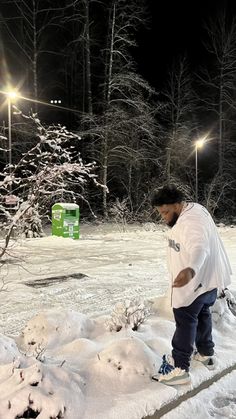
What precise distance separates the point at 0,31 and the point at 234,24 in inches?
620

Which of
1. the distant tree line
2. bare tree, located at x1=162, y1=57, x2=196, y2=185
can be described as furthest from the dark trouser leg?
bare tree, located at x1=162, y1=57, x2=196, y2=185

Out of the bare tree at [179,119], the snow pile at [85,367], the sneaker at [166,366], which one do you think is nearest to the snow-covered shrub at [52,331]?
the snow pile at [85,367]

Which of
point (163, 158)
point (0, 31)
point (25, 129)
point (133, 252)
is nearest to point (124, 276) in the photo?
point (133, 252)

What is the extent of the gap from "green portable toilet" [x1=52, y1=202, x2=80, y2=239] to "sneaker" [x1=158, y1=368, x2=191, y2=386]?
11.5 m

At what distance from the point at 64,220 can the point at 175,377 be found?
11499mm

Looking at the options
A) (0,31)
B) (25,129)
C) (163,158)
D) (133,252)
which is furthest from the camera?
(163,158)

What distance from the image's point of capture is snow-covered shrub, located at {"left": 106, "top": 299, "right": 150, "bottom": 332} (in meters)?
4.54

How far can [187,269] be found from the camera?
3354mm

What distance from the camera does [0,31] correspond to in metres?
26.2

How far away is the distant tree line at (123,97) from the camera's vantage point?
24.2 m

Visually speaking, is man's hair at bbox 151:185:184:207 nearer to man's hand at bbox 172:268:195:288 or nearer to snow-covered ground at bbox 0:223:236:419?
man's hand at bbox 172:268:195:288

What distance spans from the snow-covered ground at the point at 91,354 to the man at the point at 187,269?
10.2 inches

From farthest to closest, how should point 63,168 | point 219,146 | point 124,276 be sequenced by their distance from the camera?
point 219,146
point 124,276
point 63,168

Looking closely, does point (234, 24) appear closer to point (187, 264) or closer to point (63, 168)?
point (63, 168)
